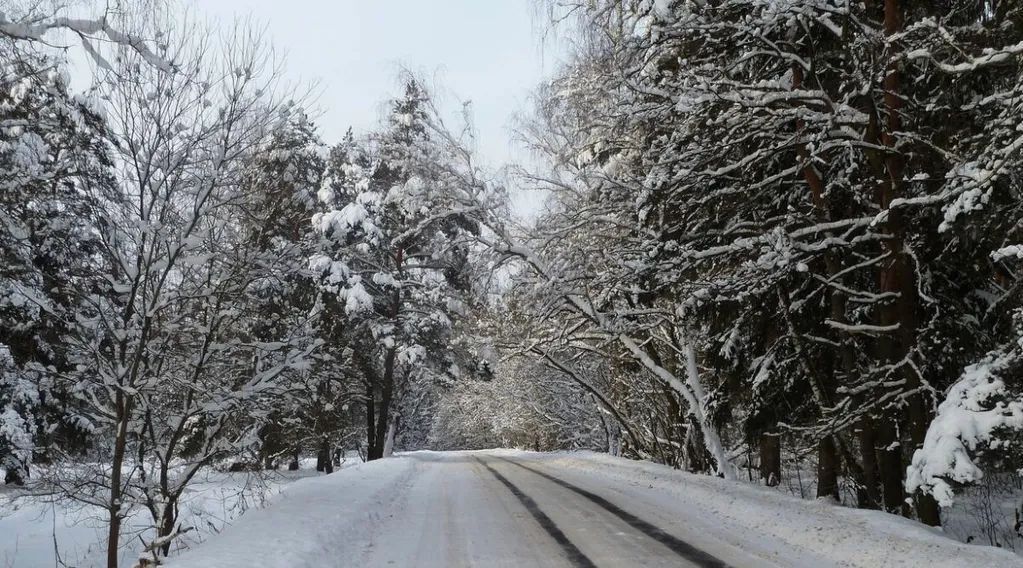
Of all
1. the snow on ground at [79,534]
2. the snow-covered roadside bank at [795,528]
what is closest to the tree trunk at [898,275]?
the snow-covered roadside bank at [795,528]

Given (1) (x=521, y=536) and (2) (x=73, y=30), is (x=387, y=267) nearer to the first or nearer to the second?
(1) (x=521, y=536)

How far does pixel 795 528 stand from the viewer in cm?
697

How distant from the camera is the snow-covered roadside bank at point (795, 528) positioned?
5.50 metres

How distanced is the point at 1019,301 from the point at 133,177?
977 cm

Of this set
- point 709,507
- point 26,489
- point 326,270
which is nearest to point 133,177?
point 26,489

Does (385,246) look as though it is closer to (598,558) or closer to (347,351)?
(347,351)

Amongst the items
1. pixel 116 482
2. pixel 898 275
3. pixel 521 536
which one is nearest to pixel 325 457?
pixel 116 482

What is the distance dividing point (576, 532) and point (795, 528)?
2.43 meters

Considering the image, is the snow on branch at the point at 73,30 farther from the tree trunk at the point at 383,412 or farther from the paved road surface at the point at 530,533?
the tree trunk at the point at 383,412

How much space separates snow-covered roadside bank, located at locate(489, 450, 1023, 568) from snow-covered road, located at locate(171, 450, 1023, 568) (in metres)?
0.01

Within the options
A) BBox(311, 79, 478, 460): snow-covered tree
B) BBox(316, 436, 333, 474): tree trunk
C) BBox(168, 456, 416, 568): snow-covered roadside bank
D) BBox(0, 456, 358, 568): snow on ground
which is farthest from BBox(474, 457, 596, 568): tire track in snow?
BBox(316, 436, 333, 474): tree trunk

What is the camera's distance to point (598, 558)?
625 cm

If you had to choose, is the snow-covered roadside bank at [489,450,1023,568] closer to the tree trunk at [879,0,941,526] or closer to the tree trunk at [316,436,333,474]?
the tree trunk at [879,0,941,526]

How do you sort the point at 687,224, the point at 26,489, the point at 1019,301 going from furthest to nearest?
1. the point at 687,224
2. the point at 26,489
3. the point at 1019,301
